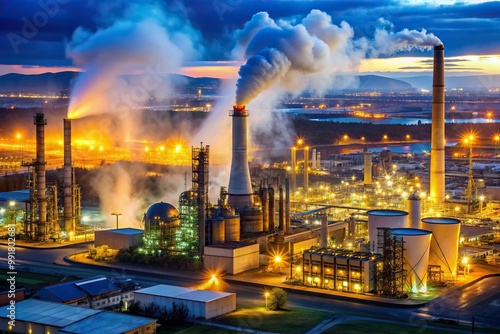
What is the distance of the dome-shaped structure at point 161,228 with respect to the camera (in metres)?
37.0

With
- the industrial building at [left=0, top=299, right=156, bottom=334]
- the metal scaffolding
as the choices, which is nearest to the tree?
the metal scaffolding

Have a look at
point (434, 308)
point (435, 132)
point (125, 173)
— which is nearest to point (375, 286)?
point (434, 308)

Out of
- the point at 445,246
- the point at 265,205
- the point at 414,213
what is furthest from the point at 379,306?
the point at 265,205

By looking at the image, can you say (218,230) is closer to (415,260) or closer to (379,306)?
(415,260)

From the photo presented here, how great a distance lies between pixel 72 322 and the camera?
24.3 m

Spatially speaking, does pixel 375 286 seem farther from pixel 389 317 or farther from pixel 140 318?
pixel 140 318

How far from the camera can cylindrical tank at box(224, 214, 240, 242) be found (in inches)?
1431

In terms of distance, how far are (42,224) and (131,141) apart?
49552 mm

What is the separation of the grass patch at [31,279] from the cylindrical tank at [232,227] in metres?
7.74

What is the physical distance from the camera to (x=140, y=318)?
24562 millimetres

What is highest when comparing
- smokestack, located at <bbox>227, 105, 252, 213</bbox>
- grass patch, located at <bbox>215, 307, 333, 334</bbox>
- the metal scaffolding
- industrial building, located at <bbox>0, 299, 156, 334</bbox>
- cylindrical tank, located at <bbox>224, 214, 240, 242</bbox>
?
smokestack, located at <bbox>227, 105, 252, 213</bbox>

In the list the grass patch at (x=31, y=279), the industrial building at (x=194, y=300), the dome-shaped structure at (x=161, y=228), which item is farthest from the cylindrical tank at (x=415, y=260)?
the grass patch at (x=31, y=279)

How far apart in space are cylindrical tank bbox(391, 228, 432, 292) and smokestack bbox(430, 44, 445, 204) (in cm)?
1579

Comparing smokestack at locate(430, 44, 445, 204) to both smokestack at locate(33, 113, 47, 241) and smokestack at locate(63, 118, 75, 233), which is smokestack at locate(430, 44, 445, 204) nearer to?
smokestack at locate(63, 118, 75, 233)
